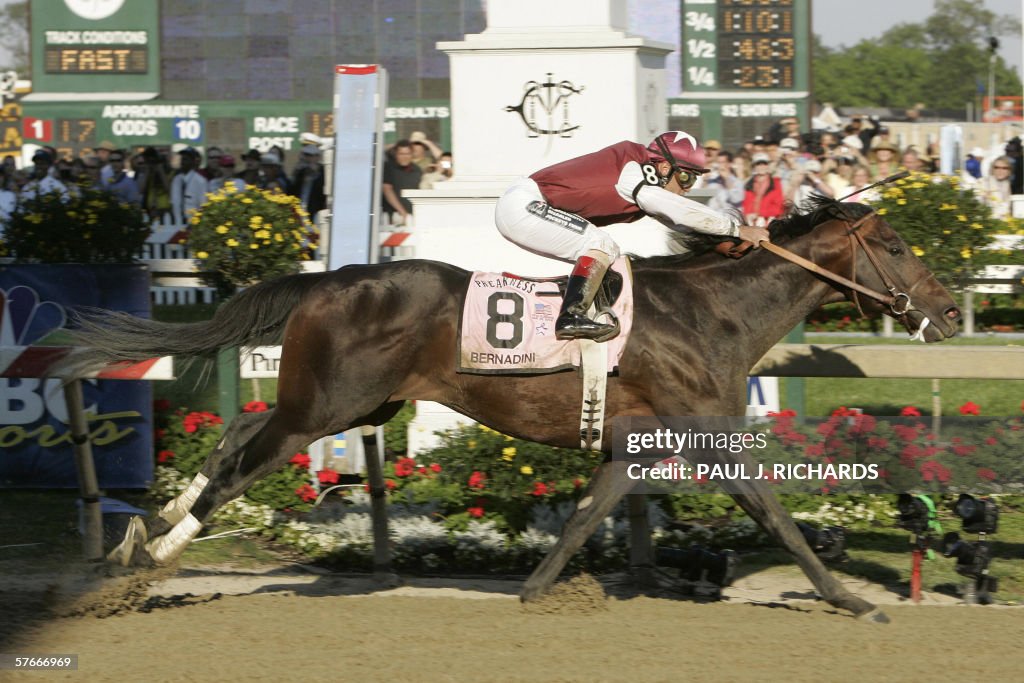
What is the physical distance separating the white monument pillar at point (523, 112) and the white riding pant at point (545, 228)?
200 cm

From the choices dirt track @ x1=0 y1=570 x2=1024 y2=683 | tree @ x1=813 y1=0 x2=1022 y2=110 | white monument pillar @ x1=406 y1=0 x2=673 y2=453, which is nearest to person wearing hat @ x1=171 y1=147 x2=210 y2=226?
white monument pillar @ x1=406 y1=0 x2=673 y2=453

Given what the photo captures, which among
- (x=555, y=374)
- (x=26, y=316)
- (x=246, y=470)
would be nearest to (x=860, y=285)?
(x=555, y=374)

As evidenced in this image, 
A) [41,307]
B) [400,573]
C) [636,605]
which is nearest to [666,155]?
[636,605]

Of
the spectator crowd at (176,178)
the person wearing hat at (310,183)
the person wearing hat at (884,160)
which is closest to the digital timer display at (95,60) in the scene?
the spectator crowd at (176,178)

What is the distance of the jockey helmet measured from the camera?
5.54 meters

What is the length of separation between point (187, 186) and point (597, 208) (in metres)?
9.82

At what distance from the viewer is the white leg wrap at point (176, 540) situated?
18.3 ft

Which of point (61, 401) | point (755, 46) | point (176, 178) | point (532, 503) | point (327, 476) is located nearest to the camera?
point (532, 503)

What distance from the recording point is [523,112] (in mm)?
7898

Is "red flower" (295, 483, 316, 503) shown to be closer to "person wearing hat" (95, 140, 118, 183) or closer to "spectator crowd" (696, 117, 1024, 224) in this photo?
"spectator crowd" (696, 117, 1024, 224)

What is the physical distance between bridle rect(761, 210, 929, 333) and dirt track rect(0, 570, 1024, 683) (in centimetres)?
121

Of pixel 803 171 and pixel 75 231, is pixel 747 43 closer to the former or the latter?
pixel 803 171

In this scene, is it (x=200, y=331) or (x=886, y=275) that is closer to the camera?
(x=886, y=275)

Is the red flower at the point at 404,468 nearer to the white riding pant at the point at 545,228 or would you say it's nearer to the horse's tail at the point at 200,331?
the horse's tail at the point at 200,331
